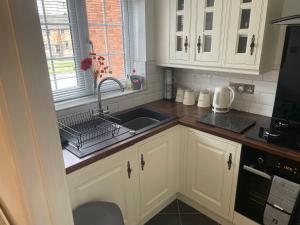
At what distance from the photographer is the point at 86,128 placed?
1.70 m

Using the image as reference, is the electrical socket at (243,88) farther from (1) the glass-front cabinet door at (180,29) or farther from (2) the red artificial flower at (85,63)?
(2) the red artificial flower at (85,63)

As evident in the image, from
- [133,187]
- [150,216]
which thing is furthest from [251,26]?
[150,216]

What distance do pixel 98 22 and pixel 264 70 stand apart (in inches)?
55.6

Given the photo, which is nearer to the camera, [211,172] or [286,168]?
[286,168]

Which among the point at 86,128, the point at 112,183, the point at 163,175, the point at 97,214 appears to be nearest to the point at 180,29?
the point at 86,128

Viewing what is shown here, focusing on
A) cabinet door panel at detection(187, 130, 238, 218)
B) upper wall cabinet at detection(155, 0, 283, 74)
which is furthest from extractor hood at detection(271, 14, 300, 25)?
cabinet door panel at detection(187, 130, 238, 218)

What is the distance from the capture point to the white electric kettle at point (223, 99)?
6.22 feet

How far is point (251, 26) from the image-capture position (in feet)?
5.01

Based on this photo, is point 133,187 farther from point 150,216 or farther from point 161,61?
point 161,61

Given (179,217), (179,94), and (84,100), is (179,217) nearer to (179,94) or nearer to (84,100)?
(179,94)

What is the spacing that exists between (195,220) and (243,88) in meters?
1.23

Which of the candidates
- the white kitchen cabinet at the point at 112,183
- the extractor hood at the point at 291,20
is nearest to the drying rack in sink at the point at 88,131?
the white kitchen cabinet at the point at 112,183

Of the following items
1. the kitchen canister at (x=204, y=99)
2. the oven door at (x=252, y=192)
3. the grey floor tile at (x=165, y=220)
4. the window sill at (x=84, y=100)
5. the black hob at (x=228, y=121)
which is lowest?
the grey floor tile at (x=165, y=220)

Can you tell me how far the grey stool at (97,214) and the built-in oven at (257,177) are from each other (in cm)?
91
